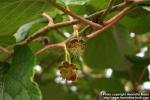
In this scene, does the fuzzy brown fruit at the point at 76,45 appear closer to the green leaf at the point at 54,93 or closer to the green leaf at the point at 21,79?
the green leaf at the point at 21,79

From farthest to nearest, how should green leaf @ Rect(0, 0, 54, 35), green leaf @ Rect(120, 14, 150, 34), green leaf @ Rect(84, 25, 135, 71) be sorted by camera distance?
green leaf @ Rect(84, 25, 135, 71), green leaf @ Rect(120, 14, 150, 34), green leaf @ Rect(0, 0, 54, 35)

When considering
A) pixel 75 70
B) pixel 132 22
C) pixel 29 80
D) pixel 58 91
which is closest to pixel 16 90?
pixel 29 80

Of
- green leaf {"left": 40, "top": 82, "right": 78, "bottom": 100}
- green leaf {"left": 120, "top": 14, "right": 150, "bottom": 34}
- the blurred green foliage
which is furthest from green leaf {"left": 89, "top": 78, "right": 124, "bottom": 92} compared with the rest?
green leaf {"left": 120, "top": 14, "right": 150, "bottom": 34}

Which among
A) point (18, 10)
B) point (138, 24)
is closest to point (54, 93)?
point (138, 24)

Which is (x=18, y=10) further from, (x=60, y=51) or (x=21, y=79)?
(x=60, y=51)

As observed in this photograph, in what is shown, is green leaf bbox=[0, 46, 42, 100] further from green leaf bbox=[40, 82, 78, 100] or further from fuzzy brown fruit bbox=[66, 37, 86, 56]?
green leaf bbox=[40, 82, 78, 100]

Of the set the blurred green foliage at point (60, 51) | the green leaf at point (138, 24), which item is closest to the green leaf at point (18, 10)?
the blurred green foliage at point (60, 51)
